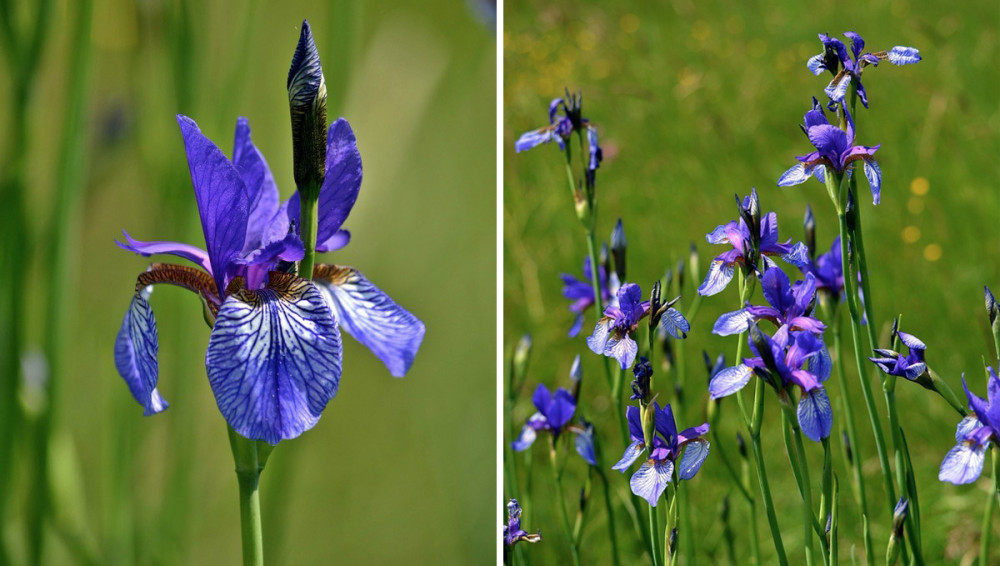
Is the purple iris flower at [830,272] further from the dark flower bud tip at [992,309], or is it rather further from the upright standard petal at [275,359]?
the upright standard petal at [275,359]

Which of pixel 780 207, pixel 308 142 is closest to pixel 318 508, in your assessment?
pixel 308 142

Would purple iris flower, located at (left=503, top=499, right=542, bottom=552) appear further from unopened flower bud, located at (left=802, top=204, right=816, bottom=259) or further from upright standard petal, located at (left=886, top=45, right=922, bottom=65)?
upright standard petal, located at (left=886, top=45, right=922, bottom=65)

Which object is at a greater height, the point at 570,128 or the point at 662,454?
the point at 570,128

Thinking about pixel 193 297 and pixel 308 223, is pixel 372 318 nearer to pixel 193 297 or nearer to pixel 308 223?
pixel 308 223

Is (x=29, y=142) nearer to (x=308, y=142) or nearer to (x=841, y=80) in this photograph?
(x=308, y=142)

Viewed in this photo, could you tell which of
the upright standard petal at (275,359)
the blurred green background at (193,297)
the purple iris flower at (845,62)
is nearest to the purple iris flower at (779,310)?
the purple iris flower at (845,62)

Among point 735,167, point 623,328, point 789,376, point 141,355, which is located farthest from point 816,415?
point 735,167
